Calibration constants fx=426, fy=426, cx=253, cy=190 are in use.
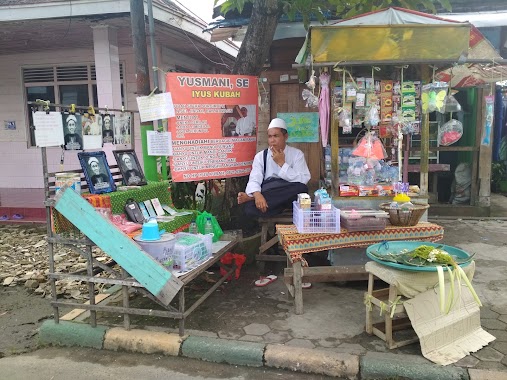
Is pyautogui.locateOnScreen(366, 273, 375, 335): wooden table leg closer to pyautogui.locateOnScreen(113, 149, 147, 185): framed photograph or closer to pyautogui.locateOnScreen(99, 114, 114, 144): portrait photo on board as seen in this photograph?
pyautogui.locateOnScreen(113, 149, 147, 185): framed photograph

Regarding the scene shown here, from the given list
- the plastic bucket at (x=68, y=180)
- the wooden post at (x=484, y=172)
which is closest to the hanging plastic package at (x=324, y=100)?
the plastic bucket at (x=68, y=180)

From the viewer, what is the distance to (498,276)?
→ 4.91m

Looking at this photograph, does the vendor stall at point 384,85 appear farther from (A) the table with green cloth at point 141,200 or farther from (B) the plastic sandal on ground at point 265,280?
(A) the table with green cloth at point 141,200

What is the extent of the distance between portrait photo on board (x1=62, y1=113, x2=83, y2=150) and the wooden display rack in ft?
9.68

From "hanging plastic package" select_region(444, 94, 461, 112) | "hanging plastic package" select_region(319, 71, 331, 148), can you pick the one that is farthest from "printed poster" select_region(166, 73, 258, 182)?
"hanging plastic package" select_region(444, 94, 461, 112)

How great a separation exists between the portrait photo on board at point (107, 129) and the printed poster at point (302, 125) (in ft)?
9.96

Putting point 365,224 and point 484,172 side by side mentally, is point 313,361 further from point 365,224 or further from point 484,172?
point 484,172

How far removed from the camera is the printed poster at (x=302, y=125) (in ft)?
22.5

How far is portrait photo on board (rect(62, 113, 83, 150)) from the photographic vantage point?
12.9ft

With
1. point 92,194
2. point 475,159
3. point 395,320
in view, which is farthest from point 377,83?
point 475,159

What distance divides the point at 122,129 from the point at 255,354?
2889 millimetres

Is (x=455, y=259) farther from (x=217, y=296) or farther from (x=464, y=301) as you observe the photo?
(x=217, y=296)

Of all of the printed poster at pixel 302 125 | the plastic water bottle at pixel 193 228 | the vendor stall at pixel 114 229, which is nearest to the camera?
the vendor stall at pixel 114 229

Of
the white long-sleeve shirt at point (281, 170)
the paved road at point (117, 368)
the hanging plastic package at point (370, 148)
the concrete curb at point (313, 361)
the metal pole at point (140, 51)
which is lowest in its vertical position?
the paved road at point (117, 368)
